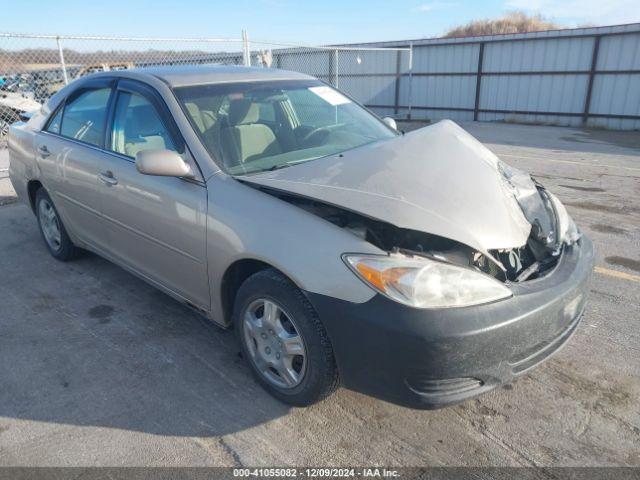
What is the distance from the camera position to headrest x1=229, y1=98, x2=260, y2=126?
3.09m

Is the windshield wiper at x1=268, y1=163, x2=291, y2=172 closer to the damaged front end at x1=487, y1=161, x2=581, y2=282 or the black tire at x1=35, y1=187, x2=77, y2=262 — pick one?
the damaged front end at x1=487, y1=161, x2=581, y2=282

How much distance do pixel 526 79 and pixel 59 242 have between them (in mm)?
15201

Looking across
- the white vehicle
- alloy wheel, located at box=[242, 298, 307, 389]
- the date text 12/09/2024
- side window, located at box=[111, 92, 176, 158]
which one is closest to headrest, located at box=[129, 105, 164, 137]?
side window, located at box=[111, 92, 176, 158]

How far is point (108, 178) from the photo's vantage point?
3352 mm

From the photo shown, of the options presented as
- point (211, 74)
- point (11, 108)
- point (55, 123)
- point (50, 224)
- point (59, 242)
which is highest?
point (211, 74)

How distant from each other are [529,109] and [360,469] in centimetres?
1594

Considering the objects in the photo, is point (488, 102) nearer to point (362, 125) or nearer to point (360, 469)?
point (362, 125)

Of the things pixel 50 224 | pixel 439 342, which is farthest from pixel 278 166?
pixel 50 224

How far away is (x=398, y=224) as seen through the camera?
2.19 meters

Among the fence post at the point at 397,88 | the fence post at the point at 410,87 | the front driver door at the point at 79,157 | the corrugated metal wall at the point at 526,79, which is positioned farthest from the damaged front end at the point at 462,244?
the fence post at the point at 397,88

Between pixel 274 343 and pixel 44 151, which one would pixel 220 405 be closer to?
pixel 274 343

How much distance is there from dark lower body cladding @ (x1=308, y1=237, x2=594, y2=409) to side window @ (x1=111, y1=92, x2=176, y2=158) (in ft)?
5.22

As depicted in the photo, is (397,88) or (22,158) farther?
(397,88)

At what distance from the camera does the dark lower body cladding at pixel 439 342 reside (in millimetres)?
1996
